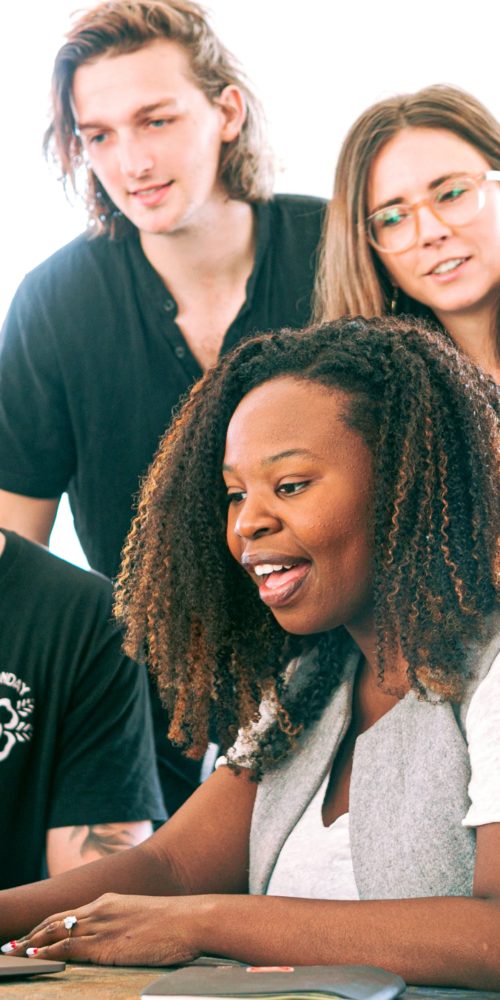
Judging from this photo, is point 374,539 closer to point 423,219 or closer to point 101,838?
point 101,838

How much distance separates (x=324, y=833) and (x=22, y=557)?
87cm

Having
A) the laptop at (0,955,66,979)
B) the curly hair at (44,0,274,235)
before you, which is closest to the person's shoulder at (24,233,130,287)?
the curly hair at (44,0,274,235)

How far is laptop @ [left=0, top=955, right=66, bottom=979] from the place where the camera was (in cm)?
139

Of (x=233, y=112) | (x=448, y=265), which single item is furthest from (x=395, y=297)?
(x=233, y=112)

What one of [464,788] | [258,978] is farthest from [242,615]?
[258,978]

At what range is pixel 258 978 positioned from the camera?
4.14ft

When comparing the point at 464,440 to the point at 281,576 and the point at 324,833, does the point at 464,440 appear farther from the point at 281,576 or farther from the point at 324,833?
the point at 324,833

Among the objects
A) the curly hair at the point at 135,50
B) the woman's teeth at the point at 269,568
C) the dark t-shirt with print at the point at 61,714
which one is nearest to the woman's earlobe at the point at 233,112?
the curly hair at the point at 135,50

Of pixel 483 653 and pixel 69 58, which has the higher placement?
pixel 69 58

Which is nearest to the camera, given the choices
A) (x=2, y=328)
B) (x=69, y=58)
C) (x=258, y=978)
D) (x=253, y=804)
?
(x=258, y=978)

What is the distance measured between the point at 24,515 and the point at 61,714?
2.58 feet

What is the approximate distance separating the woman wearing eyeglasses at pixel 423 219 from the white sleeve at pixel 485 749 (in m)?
1.01

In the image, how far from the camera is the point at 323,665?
1.92 metres

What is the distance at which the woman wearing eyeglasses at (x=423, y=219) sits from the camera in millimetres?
2482
